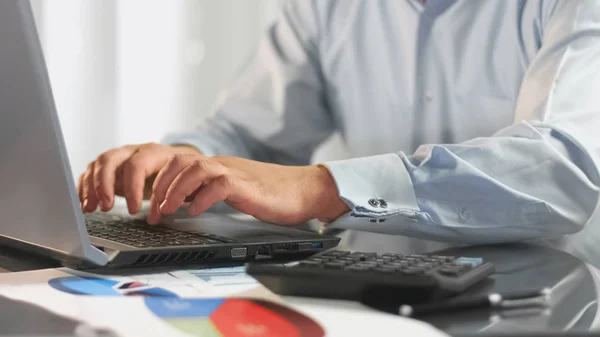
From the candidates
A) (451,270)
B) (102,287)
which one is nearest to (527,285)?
(451,270)

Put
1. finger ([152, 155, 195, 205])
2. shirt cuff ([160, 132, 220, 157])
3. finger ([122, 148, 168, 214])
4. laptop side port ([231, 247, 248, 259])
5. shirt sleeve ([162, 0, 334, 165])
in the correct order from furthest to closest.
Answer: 1. shirt sleeve ([162, 0, 334, 165])
2. shirt cuff ([160, 132, 220, 157])
3. finger ([122, 148, 168, 214])
4. finger ([152, 155, 195, 205])
5. laptop side port ([231, 247, 248, 259])

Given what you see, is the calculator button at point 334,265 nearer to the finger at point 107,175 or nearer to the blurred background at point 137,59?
the finger at point 107,175

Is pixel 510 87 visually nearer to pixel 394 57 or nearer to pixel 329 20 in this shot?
pixel 394 57

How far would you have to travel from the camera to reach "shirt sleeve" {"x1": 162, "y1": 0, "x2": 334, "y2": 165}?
137 cm

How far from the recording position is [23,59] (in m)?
0.47

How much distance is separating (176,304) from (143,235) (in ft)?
0.75

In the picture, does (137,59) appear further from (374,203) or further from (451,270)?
(451,270)

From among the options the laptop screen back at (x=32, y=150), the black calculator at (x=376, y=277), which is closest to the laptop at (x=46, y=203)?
the laptop screen back at (x=32, y=150)

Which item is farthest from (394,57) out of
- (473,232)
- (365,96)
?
(473,232)

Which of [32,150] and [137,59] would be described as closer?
[32,150]

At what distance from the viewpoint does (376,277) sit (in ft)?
1.49

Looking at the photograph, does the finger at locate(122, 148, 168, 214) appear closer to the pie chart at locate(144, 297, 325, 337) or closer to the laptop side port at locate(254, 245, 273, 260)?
the laptop side port at locate(254, 245, 273, 260)

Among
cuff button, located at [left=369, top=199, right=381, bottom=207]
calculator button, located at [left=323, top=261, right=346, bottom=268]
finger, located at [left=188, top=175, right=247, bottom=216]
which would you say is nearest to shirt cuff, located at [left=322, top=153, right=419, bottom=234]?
cuff button, located at [left=369, top=199, right=381, bottom=207]

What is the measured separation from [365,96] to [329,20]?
0.18 m
